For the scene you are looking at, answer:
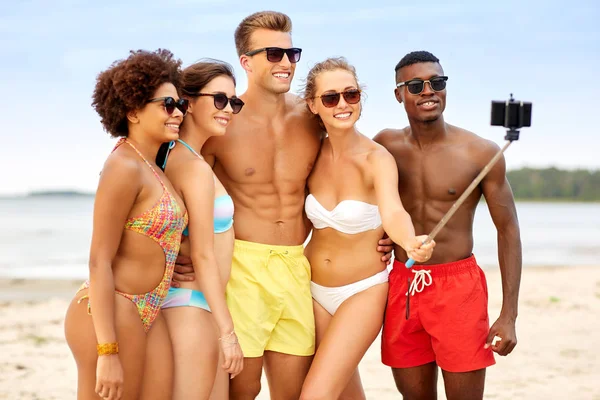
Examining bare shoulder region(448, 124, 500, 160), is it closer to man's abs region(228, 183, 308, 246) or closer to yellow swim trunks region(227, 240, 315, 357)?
man's abs region(228, 183, 308, 246)

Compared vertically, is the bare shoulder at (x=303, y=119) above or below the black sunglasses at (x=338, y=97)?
below

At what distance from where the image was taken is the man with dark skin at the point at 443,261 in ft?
16.0

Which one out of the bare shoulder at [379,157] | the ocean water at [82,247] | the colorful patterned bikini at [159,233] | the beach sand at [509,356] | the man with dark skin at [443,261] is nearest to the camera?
the colorful patterned bikini at [159,233]

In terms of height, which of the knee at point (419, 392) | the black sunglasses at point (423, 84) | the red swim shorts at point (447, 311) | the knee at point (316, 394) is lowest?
the knee at point (419, 392)

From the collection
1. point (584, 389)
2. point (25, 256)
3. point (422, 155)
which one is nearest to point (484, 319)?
point (422, 155)

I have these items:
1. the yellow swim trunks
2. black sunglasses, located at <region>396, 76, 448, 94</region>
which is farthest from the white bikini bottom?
black sunglasses, located at <region>396, 76, 448, 94</region>

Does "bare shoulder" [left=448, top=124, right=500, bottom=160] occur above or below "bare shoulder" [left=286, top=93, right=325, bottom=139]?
below

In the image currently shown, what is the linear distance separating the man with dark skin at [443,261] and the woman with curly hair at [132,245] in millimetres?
1725

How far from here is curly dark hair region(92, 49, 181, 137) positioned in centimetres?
374

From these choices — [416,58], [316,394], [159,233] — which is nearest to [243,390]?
[316,394]

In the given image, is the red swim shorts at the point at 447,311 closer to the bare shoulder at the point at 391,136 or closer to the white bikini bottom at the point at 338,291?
the white bikini bottom at the point at 338,291

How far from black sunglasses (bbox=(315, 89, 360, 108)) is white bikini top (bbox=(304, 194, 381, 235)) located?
2.11ft

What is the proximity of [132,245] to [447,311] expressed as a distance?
2248 millimetres

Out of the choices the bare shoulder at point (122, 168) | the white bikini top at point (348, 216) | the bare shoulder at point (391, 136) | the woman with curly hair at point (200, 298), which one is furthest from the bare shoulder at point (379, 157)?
the bare shoulder at point (122, 168)
